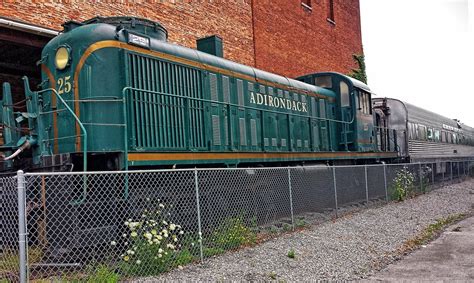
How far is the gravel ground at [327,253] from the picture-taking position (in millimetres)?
6285

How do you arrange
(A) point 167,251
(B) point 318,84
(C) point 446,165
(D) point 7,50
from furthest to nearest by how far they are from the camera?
(C) point 446,165 → (B) point 318,84 → (D) point 7,50 → (A) point 167,251

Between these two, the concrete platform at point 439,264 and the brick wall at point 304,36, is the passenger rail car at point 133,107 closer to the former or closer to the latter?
the concrete platform at point 439,264

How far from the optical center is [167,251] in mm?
6496

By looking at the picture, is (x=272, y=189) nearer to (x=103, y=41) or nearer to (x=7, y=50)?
(x=103, y=41)

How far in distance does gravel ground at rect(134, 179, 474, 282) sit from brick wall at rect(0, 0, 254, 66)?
7339 mm

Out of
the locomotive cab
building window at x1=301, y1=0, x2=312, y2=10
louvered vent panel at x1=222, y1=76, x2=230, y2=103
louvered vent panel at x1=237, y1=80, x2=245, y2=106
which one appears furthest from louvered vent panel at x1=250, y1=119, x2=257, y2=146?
building window at x1=301, y1=0, x2=312, y2=10

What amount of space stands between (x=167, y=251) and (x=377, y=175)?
9248 mm

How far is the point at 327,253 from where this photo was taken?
299 inches

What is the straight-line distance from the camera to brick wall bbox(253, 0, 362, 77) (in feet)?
67.4

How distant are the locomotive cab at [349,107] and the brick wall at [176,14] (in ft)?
14.1

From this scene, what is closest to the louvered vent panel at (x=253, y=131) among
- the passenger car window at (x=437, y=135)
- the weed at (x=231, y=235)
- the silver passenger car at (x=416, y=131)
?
the weed at (x=231, y=235)

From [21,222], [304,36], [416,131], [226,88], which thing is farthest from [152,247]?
[304,36]

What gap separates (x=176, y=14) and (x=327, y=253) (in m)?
10.6

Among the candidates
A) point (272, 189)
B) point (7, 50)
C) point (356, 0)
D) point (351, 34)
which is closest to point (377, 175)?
point (272, 189)
